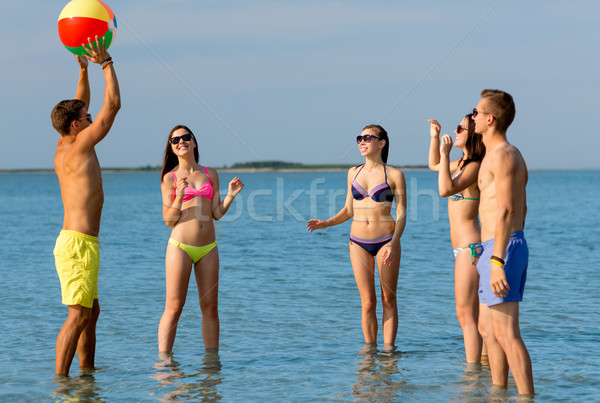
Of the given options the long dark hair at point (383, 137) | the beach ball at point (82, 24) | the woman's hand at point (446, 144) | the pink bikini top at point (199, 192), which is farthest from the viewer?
the long dark hair at point (383, 137)

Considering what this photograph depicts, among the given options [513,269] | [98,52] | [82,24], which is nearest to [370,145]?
[513,269]

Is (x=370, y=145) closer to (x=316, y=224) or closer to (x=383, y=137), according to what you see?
(x=383, y=137)

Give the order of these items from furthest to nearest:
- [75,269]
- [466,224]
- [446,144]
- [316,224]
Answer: [316,224] → [466,224] → [75,269] → [446,144]

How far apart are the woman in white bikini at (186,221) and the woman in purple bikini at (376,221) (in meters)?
1.51

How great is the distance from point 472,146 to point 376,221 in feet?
5.15

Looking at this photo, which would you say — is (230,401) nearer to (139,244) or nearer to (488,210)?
(488,210)

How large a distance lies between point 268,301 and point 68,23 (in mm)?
6293

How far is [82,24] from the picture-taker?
6.55 metres

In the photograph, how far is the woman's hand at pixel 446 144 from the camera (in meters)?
5.92

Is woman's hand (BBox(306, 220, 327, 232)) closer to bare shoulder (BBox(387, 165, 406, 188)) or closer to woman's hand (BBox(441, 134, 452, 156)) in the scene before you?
bare shoulder (BBox(387, 165, 406, 188))

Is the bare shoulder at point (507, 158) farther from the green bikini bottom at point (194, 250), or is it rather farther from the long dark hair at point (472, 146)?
the green bikini bottom at point (194, 250)

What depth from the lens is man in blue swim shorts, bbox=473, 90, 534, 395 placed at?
5.16 metres

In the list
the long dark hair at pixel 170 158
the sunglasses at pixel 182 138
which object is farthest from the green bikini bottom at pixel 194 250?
the sunglasses at pixel 182 138

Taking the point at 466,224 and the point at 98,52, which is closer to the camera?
the point at 98,52
